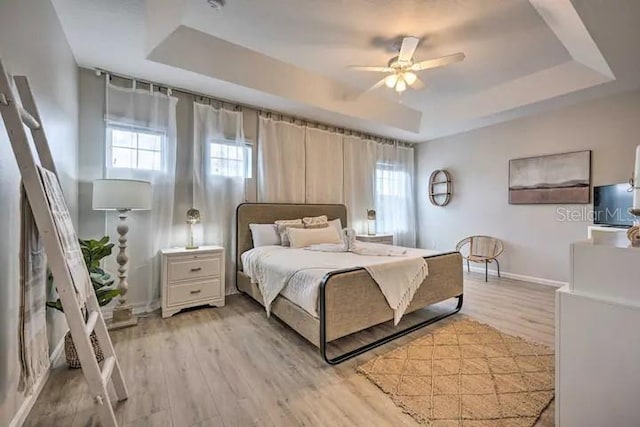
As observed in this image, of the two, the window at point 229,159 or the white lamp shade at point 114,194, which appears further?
the window at point 229,159

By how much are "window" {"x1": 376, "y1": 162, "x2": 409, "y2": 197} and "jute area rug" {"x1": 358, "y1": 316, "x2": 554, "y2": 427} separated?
3.39 metres

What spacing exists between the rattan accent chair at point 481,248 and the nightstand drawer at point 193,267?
3.83m

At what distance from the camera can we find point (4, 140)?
4.61 ft

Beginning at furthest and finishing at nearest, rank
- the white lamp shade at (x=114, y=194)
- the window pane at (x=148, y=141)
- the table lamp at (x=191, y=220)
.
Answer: the table lamp at (x=191, y=220) → the window pane at (x=148, y=141) → the white lamp shade at (x=114, y=194)

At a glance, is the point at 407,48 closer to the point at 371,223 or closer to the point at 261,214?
the point at 261,214

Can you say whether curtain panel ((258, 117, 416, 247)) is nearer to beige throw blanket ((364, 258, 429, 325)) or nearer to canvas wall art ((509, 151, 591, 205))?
canvas wall art ((509, 151, 591, 205))

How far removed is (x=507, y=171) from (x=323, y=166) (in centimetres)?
306

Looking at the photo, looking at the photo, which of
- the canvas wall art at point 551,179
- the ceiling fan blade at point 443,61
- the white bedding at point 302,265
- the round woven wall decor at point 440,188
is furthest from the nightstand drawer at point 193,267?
the canvas wall art at point 551,179

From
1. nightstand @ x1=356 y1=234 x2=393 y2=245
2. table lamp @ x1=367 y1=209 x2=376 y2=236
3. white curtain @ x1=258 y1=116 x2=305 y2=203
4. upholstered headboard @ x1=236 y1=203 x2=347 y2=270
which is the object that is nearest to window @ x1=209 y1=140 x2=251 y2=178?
white curtain @ x1=258 y1=116 x2=305 y2=203

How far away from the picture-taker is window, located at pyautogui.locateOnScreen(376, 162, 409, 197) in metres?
5.47

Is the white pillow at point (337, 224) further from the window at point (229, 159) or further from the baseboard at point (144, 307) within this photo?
the baseboard at point (144, 307)

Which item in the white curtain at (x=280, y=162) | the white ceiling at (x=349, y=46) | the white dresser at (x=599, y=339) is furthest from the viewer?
the white curtain at (x=280, y=162)
